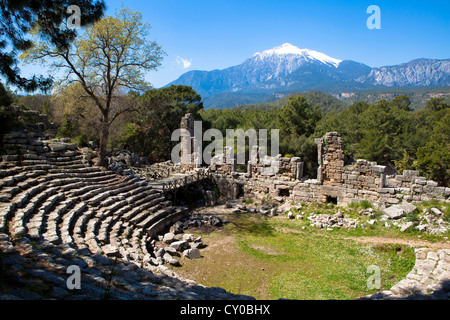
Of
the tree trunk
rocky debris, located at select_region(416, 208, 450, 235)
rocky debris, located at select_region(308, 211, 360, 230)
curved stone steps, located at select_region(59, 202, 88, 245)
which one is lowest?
rocky debris, located at select_region(308, 211, 360, 230)

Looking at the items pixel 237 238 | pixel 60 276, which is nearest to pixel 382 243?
pixel 237 238

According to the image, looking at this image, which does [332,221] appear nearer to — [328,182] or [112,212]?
[328,182]

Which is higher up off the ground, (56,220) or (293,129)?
(293,129)

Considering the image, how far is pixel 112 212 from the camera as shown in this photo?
11.5 metres

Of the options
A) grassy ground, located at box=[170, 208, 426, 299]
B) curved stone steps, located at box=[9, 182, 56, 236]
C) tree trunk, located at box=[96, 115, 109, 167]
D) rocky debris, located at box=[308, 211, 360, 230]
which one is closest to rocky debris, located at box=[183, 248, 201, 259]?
grassy ground, located at box=[170, 208, 426, 299]

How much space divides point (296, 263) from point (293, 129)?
19224mm

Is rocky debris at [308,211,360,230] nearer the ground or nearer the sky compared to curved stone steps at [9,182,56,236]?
nearer the ground

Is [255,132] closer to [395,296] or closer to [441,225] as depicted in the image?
[441,225]

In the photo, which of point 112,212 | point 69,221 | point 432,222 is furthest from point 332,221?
point 69,221

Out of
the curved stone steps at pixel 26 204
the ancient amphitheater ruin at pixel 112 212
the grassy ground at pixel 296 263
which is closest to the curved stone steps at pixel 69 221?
the ancient amphitheater ruin at pixel 112 212

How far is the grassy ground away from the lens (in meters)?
8.59

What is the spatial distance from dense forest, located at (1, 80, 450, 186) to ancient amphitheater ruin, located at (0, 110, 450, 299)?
19.8 ft

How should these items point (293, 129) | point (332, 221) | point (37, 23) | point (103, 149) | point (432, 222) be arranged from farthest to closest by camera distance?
point (293, 129) < point (103, 149) < point (332, 221) < point (432, 222) < point (37, 23)

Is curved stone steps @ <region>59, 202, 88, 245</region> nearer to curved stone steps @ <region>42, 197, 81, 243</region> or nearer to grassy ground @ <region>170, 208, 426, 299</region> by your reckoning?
curved stone steps @ <region>42, 197, 81, 243</region>
